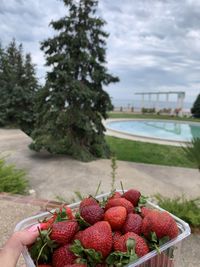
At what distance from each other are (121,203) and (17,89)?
11.8m

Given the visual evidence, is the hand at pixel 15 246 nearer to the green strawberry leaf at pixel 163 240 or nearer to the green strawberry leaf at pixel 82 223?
the green strawberry leaf at pixel 82 223

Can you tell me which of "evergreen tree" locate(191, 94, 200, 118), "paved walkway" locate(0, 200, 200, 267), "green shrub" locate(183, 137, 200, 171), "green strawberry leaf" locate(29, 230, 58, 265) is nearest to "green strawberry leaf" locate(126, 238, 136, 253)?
"green strawberry leaf" locate(29, 230, 58, 265)

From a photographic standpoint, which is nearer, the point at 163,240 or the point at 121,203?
the point at 163,240

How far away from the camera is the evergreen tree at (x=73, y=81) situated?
21.6 ft

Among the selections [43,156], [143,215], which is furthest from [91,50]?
[143,215]

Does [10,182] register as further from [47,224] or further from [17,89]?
[17,89]

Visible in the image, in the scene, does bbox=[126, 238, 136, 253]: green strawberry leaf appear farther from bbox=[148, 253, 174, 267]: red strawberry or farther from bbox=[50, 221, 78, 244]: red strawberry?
bbox=[50, 221, 78, 244]: red strawberry

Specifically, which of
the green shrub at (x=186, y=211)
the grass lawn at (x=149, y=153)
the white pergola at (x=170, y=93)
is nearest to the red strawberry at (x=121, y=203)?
the green shrub at (x=186, y=211)

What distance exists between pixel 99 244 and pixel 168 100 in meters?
29.9

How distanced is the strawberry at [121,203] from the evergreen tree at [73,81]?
18.4ft

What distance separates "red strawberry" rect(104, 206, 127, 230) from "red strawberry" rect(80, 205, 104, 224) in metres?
0.02

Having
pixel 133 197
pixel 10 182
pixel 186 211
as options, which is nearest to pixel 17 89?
pixel 10 182

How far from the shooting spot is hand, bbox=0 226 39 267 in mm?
816

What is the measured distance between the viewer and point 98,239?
2.60 feet
